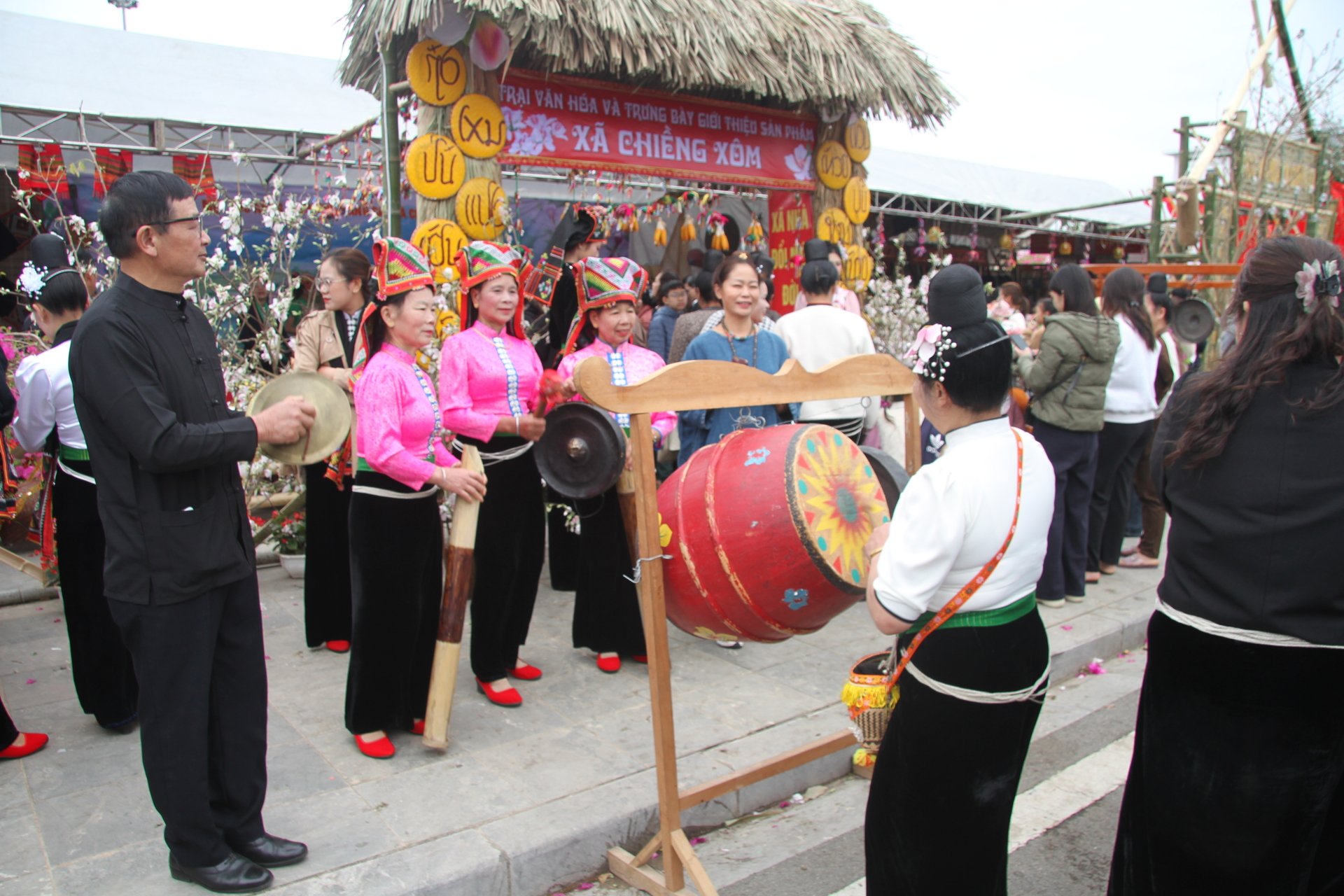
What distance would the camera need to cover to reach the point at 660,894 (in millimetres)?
2924

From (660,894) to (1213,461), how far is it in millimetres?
1994

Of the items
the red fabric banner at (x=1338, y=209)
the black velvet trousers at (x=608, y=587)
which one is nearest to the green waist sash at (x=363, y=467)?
the black velvet trousers at (x=608, y=587)

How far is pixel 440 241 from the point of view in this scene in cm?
559

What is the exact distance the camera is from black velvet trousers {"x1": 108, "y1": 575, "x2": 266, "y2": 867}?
2.63m

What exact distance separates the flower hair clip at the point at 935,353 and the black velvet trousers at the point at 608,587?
2.63 meters

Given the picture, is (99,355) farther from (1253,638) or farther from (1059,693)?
(1059,693)

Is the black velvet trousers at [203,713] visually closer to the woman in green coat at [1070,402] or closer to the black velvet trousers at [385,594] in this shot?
the black velvet trousers at [385,594]

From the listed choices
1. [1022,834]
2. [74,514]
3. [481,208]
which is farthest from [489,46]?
[1022,834]

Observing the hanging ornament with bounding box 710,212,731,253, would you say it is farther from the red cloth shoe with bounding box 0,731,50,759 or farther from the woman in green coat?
the red cloth shoe with bounding box 0,731,50,759

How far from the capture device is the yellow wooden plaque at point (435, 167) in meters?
5.49

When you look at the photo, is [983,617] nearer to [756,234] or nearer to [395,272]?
[395,272]

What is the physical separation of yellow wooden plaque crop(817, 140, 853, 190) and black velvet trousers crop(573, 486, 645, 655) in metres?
4.59

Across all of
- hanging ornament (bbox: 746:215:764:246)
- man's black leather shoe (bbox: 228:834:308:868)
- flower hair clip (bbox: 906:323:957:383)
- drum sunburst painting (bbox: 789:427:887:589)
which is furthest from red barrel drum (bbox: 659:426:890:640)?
hanging ornament (bbox: 746:215:764:246)

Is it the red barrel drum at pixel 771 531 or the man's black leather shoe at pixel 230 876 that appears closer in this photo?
the red barrel drum at pixel 771 531
